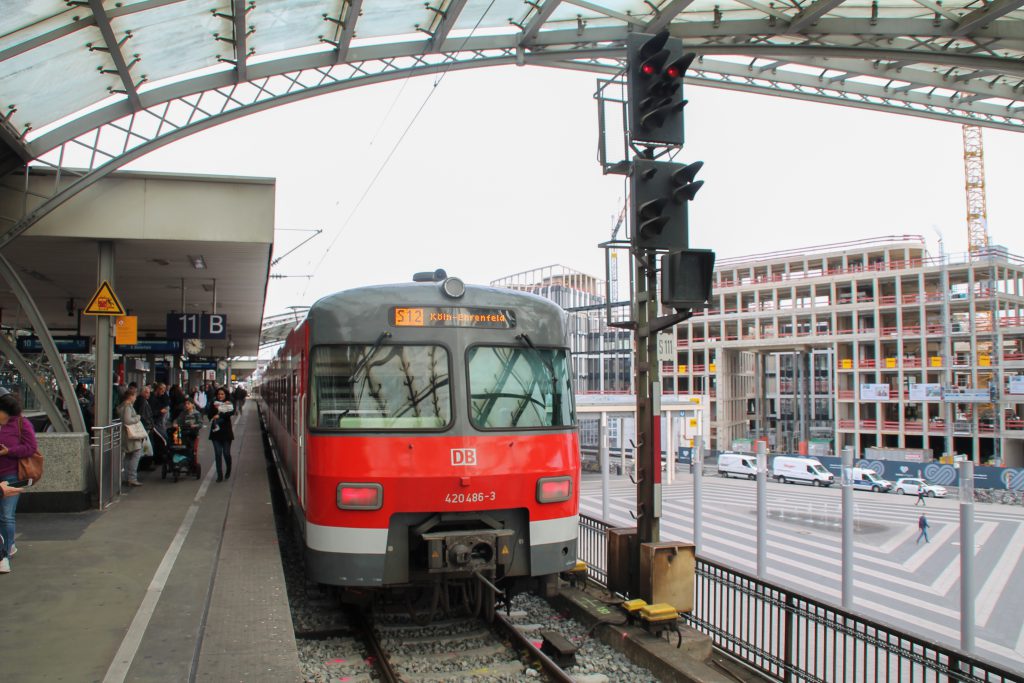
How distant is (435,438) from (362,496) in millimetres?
757

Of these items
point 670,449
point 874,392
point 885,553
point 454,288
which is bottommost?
point 885,553

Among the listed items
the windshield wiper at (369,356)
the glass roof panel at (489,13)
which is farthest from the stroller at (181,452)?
the glass roof panel at (489,13)

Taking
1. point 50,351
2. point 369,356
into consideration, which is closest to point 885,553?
point 369,356

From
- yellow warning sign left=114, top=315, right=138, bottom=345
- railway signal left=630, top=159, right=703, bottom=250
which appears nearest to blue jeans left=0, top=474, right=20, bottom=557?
yellow warning sign left=114, top=315, right=138, bottom=345

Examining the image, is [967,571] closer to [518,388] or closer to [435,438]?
[518,388]

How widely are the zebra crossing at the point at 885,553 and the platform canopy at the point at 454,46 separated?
27.9 ft

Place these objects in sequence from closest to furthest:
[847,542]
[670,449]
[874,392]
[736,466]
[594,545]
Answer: [847,542] → [594,545] → [670,449] → [736,466] → [874,392]

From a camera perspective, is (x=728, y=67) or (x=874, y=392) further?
(x=874, y=392)

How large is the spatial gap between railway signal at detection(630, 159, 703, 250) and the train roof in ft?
4.12

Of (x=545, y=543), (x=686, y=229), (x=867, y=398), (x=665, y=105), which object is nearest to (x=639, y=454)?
(x=545, y=543)

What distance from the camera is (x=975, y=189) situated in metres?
93.7

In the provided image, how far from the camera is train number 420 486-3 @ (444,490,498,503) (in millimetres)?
6492

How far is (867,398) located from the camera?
6788 cm

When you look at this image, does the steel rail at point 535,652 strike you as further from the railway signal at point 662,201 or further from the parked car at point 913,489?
the parked car at point 913,489
